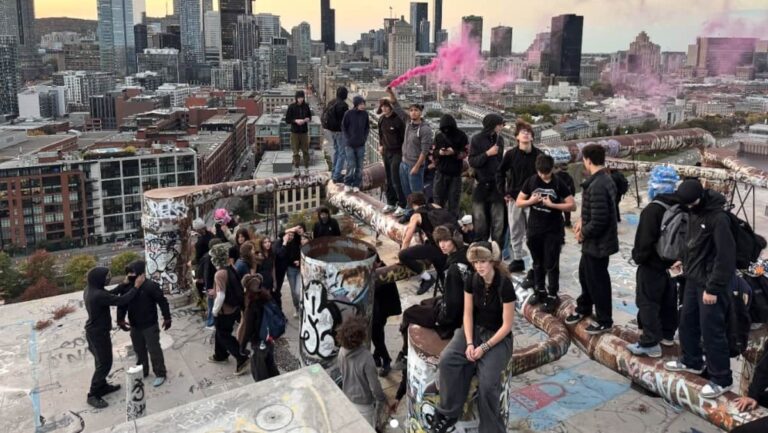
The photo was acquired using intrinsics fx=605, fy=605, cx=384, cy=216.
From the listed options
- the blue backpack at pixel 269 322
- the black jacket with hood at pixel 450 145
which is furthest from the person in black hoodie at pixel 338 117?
the blue backpack at pixel 269 322

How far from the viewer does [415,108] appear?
32.0ft

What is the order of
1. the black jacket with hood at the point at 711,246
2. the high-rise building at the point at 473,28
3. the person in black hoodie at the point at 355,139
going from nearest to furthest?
the black jacket with hood at the point at 711,246
the person in black hoodie at the point at 355,139
the high-rise building at the point at 473,28

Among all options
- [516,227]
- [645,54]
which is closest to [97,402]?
[516,227]

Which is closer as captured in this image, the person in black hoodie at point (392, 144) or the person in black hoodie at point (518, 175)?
the person in black hoodie at point (518, 175)

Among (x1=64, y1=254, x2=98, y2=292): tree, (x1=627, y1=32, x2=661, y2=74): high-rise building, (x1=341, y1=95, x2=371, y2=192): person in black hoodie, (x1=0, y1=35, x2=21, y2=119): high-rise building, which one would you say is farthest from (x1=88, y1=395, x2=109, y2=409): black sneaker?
(x1=0, y1=35, x2=21, y2=119): high-rise building

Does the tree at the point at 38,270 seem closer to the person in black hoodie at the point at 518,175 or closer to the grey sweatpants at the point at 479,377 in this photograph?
the person in black hoodie at the point at 518,175

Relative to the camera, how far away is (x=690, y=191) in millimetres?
5195

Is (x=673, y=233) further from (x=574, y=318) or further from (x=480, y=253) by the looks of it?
(x=480, y=253)

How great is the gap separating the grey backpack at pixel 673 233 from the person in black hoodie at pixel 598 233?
59 centimetres

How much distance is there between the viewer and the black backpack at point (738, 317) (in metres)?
5.39

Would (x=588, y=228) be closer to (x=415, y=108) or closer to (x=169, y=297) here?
(x=415, y=108)

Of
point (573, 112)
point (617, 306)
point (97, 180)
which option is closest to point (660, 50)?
point (573, 112)

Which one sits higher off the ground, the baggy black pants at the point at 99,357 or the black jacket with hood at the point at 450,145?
the black jacket with hood at the point at 450,145

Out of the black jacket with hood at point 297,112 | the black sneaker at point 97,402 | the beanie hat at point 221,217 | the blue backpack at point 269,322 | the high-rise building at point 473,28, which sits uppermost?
the high-rise building at point 473,28
